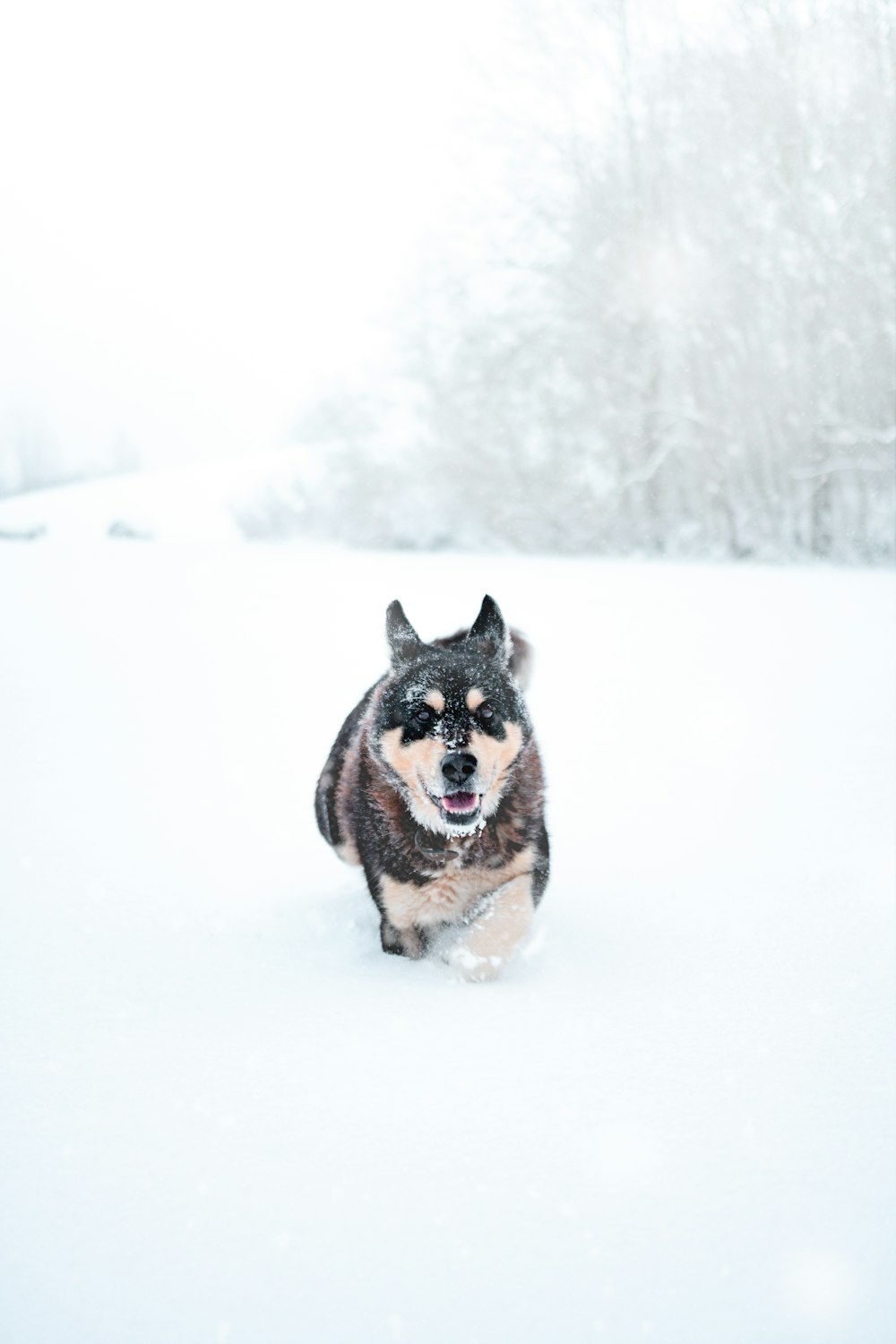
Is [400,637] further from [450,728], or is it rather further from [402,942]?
[402,942]

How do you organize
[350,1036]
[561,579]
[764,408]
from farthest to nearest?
1. [764,408]
2. [561,579]
3. [350,1036]

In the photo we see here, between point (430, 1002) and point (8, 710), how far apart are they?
5052 millimetres

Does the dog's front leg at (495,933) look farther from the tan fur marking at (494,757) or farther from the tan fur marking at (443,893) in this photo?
the tan fur marking at (494,757)

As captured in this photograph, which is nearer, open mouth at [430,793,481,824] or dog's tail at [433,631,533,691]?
open mouth at [430,793,481,824]

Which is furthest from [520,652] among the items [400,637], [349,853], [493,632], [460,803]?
[460,803]

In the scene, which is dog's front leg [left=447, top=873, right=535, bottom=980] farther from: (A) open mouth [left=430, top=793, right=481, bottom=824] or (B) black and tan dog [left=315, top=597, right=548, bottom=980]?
(A) open mouth [left=430, top=793, right=481, bottom=824]

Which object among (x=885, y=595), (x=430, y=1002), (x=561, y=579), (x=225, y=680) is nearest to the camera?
(x=430, y=1002)

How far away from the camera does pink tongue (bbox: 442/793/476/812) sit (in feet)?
10.1

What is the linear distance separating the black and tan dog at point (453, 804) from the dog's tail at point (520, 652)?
1.94 feet

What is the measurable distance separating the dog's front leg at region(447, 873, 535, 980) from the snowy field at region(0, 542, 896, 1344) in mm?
96

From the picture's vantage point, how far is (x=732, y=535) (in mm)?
16781

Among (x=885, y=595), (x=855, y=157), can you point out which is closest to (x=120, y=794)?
(x=885, y=595)

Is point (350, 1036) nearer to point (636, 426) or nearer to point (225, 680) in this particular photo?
point (225, 680)

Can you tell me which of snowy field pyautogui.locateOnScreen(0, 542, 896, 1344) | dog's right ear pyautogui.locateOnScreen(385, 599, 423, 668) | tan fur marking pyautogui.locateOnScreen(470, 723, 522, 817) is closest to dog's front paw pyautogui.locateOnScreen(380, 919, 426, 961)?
snowy field pyautogui.locateOnScreen(0, 542, 896, 1344)
